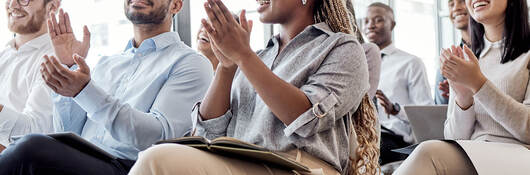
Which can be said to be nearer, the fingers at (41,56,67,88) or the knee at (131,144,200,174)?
the knee at (131,144,200,174)

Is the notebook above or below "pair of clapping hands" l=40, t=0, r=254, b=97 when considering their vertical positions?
below

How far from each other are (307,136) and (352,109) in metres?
0.18

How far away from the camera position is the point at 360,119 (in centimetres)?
171

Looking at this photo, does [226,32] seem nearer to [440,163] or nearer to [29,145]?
[29,145]

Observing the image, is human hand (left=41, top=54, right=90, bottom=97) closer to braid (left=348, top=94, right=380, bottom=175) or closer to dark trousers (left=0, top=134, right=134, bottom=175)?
dark trousers (left=0, top=134, right=134, bottom=175)

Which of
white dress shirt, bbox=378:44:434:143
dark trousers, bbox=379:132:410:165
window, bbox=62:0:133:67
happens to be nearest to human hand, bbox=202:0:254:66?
dark trousers, bbox=379:132:410:165

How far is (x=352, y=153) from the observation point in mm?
1650

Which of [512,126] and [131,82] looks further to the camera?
[131,82]

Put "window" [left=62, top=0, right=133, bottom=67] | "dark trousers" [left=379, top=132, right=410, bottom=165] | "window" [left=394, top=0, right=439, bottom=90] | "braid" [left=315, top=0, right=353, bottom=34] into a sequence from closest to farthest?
1. "braid" [left=315, top=0, right=353, bottom=34]
2. "dark trousers" [left=379, top=132, right=410, bottom=165]
3. "window" [left=62, top=0, right=133, bottom=67]
4. "window" [left=394, top=0, right=439, bottom=90]

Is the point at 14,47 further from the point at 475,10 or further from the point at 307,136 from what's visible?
the point at 475,10

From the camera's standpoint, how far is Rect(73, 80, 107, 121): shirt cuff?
192 cm

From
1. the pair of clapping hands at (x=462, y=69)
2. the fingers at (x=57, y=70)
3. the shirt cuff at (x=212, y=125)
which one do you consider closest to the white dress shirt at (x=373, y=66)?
the pair of clapping hands at (x=462, y=69)

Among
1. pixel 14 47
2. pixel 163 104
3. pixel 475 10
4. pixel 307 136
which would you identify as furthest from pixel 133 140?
pixel 475 10

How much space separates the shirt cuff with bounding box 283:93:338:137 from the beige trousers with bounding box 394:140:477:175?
1.41 feet
